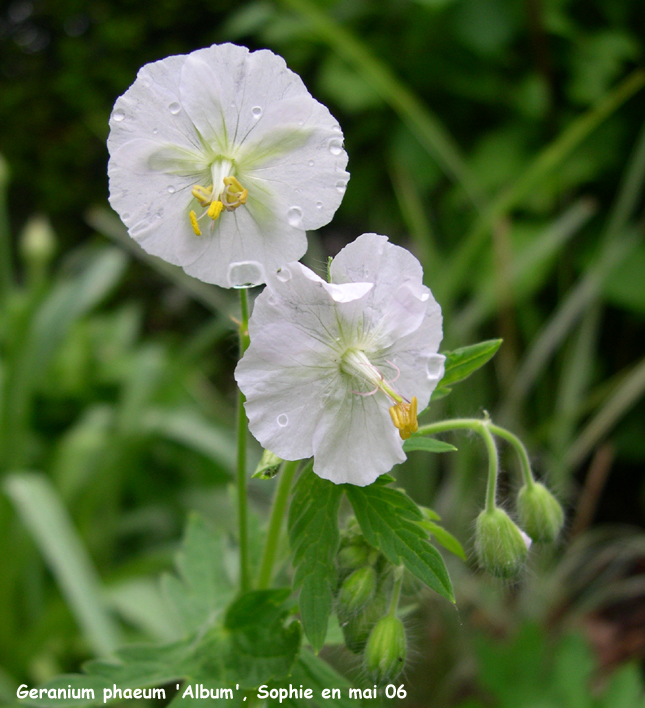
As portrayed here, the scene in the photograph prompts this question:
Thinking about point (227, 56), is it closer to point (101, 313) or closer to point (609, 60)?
point (609, 60)

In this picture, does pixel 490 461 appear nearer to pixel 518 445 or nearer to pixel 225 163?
pixel 518 445

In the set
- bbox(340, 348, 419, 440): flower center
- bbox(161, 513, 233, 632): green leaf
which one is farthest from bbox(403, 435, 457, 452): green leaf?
bbox(161, 513, 233, 632): green leaf

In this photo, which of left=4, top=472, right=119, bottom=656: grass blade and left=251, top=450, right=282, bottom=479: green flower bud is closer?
left=251, top=450, right=282, bottom=479: green flower bud

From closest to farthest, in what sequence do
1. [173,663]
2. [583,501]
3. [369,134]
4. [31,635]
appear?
[173,663] → [31,635] → [583,501] → [369,134]

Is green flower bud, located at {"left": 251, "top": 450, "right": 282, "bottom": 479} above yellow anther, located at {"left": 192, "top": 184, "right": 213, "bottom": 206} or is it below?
below

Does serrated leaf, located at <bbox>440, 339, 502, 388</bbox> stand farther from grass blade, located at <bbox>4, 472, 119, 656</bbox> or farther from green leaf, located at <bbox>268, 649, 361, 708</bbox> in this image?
grass blade, located at <bbox>4, 472, 119, 656</bbox>

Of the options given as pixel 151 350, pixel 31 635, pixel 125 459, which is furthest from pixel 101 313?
pixel 31 635
